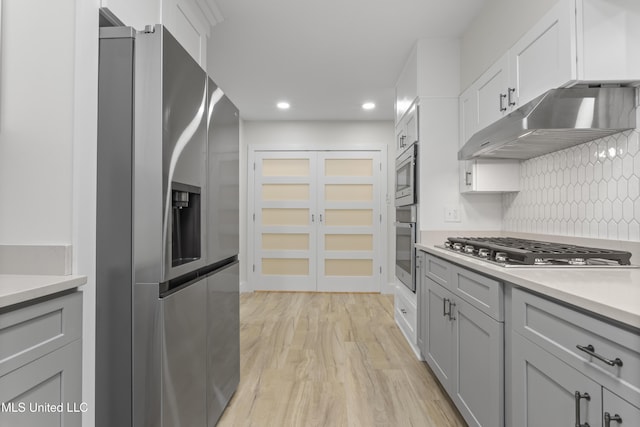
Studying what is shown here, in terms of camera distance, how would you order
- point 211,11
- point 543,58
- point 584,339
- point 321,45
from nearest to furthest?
point 584,339
point 543,58
point 211,11
point 321,45

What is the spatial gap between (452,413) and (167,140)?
6.52 ft

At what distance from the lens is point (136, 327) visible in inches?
47.1

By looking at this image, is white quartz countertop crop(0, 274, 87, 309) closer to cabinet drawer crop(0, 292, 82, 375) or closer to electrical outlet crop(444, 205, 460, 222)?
cabinet drawer crop(0, 292, 82, 375)

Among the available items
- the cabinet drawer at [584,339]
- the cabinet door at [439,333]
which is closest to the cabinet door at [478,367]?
the cabinet door at [439,333]

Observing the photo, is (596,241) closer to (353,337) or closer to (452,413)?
(452,413)

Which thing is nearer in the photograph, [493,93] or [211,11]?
[493,93]

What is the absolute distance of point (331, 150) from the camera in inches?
206

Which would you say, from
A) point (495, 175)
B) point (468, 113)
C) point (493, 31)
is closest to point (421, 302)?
point (495, 175)

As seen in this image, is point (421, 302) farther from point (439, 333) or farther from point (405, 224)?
point (405, 224)

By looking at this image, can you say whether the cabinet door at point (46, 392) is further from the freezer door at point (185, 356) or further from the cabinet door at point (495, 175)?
the cabinet door at point (495, 175)

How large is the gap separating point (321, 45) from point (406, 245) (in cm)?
183

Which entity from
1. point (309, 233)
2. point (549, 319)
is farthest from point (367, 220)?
point (549, 319)

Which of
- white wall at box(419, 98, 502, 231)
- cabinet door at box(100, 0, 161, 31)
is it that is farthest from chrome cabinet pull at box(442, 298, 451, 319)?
cabinet door at box(100, 0, 161, 31)

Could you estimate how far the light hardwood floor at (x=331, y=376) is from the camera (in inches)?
77.0
